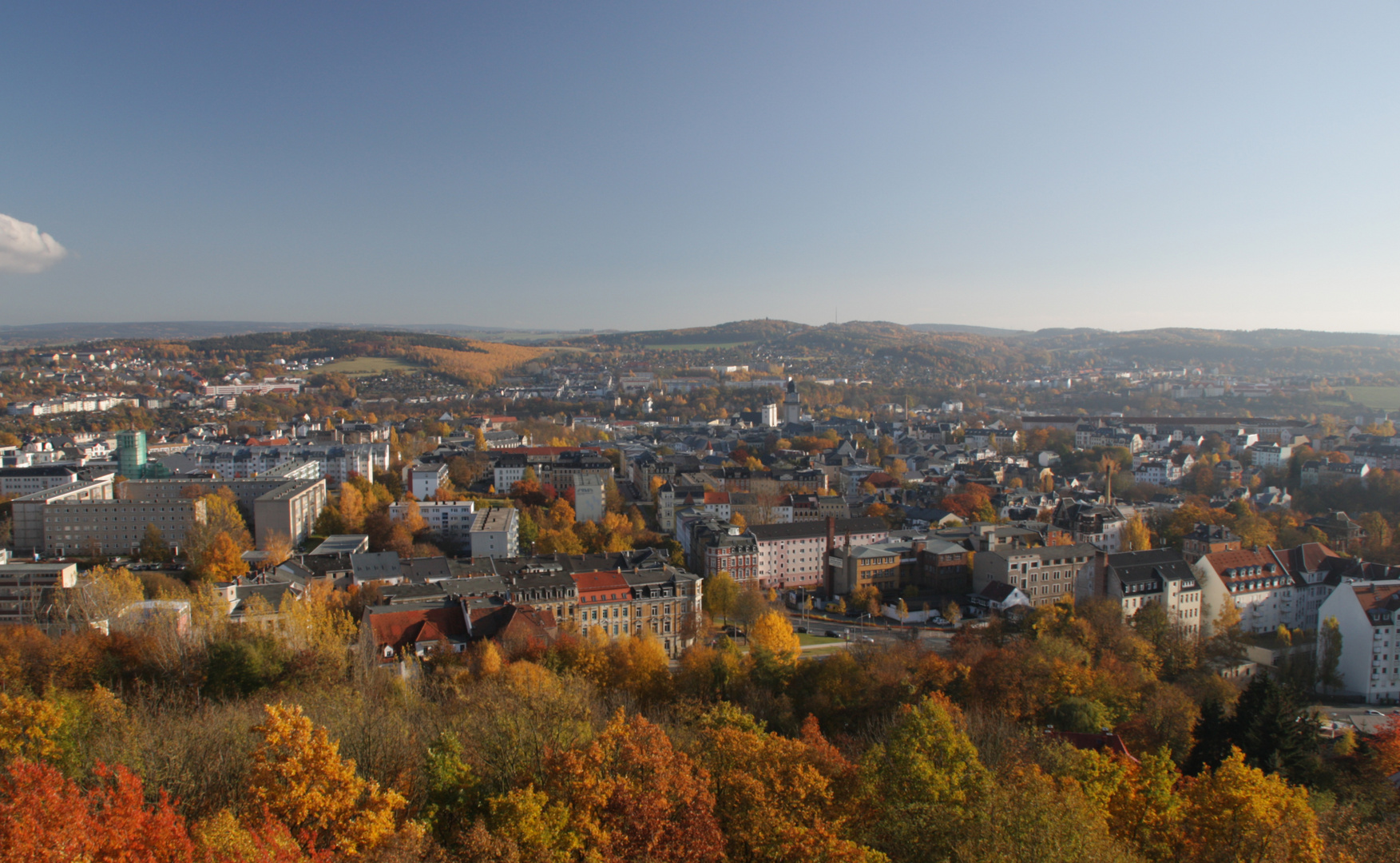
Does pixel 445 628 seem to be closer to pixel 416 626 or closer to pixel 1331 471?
pixel 416 626

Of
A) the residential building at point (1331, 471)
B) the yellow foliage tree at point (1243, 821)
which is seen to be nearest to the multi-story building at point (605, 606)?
the yellow foliage tree at point (1243, 821)

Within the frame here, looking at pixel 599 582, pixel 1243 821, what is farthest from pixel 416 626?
pixel 1243 821

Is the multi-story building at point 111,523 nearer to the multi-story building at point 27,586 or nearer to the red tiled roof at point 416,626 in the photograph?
the multi-story building at point 27,586

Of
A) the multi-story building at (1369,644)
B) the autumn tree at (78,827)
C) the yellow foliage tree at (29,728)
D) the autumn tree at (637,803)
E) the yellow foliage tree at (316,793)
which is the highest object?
the autumn tree at (78,827)

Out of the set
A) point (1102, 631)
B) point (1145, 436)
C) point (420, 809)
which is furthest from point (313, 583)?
point (1145, 436)

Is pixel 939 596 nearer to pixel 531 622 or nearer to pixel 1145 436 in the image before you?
pixel 531 622

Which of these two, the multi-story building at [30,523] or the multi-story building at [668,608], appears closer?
the multi-story building at [668,608]
